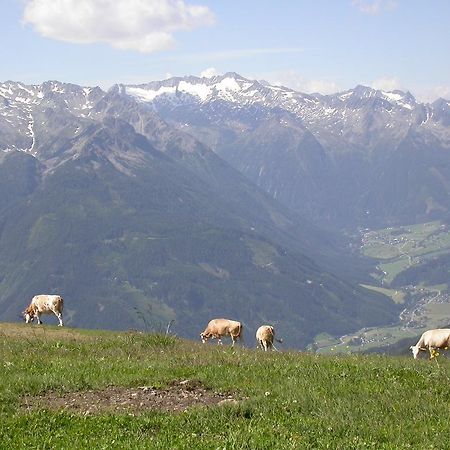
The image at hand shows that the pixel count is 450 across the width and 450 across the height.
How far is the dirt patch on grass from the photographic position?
15.8m

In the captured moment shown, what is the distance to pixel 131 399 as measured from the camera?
1666cm

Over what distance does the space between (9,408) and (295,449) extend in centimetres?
717

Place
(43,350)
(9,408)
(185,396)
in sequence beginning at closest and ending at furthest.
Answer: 1. (9,408)
2. (185,396)
3. (43,350)

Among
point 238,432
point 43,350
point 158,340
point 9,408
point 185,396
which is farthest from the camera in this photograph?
point 158,340

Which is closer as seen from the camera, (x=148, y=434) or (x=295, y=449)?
(x=295, y=449)

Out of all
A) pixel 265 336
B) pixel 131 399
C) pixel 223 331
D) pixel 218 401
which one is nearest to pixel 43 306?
pixel 223 331

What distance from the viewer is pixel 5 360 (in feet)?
70.6

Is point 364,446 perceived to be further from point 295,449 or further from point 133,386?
point 133,386

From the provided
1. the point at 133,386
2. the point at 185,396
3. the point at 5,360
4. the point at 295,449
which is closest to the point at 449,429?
the point at 295,449

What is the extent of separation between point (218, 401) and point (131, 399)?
2223 millimetres

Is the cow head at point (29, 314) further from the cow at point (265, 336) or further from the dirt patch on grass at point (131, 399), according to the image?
the dirt patch on grass at point (131, 399)

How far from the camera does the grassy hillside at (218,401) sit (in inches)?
513

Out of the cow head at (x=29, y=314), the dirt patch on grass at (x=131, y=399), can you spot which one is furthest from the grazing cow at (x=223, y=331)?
the dirt patch on grass at (x=131, y=399)

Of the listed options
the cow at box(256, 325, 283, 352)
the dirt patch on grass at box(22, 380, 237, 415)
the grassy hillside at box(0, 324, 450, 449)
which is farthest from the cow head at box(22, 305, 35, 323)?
the dirt patch on grass at box(22, 380, 237, 415)
